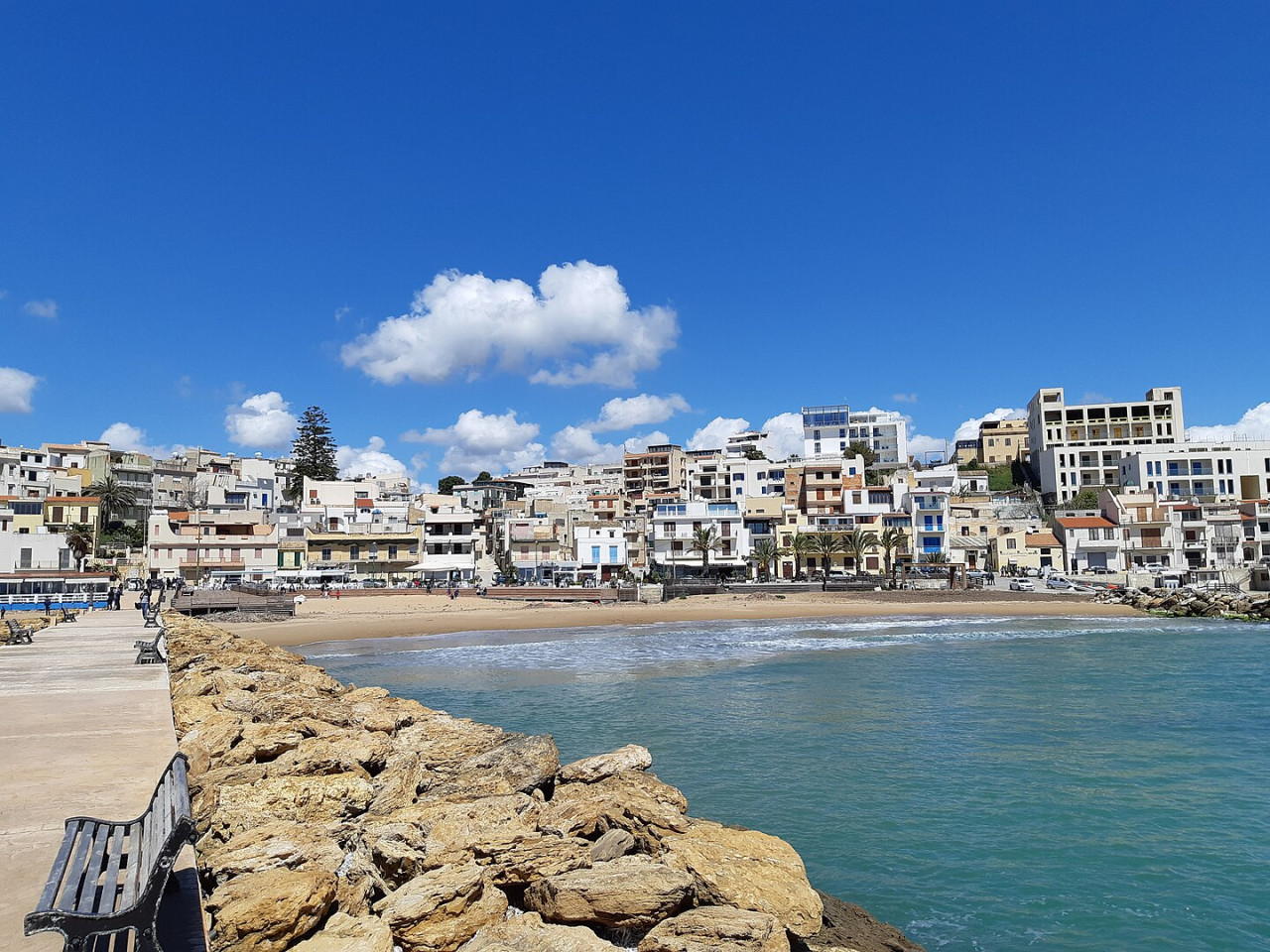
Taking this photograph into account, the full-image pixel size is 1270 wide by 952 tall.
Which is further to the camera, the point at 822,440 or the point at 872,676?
the point at 822,440

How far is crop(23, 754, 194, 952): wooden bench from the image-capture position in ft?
15.7

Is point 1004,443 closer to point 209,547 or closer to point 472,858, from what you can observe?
point 209,547

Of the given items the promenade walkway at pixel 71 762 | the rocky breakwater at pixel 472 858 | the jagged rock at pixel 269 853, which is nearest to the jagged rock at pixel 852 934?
the rocky breakwater at pixel 472 858

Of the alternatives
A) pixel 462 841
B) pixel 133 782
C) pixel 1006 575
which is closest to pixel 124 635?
pixel 133 782

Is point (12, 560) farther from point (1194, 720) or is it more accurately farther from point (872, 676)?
point (1194, 720)

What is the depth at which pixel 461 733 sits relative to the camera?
1324cm

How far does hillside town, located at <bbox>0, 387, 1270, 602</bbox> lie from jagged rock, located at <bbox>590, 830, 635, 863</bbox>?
6510cm

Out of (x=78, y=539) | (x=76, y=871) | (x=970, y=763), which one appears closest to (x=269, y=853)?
(x=76, y=871)

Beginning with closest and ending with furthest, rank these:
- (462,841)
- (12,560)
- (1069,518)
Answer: (462,841), (12,560), (1069,518)

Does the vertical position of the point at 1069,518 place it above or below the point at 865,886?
above

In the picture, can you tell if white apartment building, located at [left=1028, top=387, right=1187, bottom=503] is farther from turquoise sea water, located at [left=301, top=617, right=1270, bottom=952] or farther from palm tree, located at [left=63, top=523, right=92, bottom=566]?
palm tree, located at [left=63, top=523, right=92, bottom=566]

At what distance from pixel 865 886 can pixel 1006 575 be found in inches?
3045

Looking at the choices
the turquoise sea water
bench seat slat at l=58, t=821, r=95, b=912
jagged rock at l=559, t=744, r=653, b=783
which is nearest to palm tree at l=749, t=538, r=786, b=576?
the turquoise sea water

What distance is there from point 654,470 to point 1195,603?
247 ft
